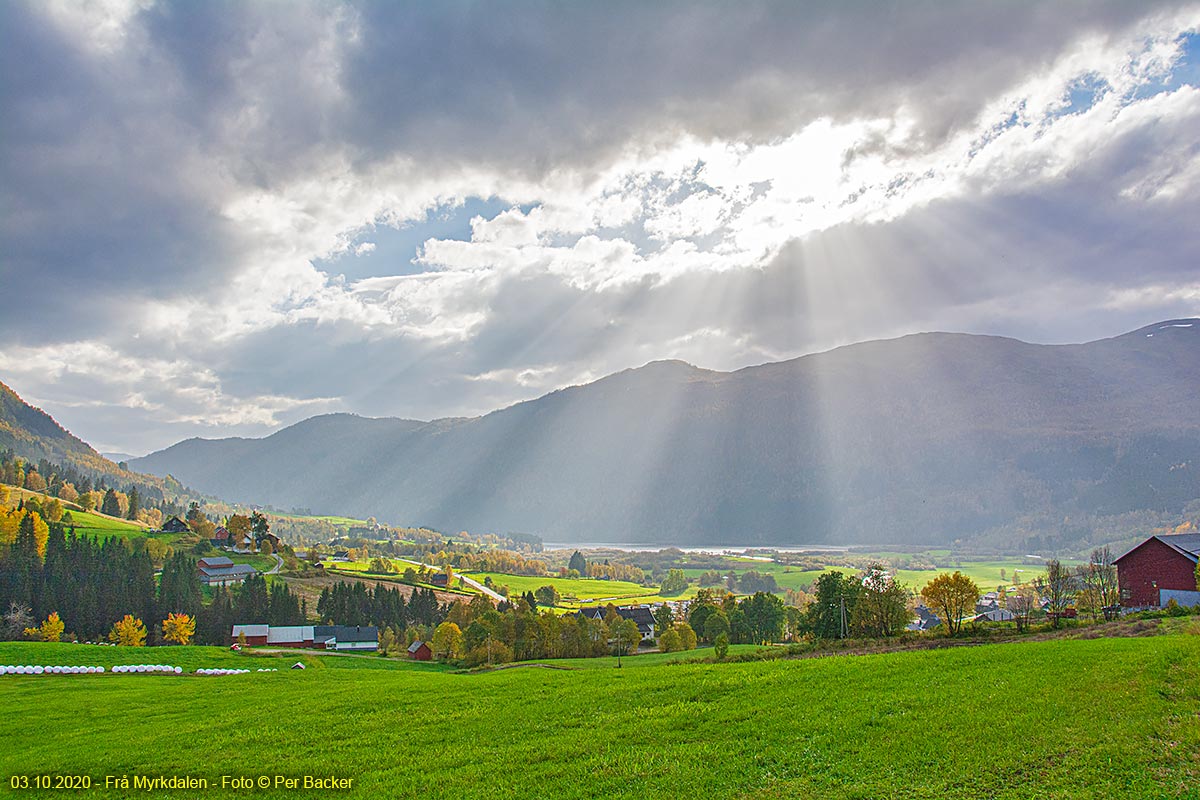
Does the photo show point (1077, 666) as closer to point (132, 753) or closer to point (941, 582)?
point (941, 582)

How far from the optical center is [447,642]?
91562 millimetres

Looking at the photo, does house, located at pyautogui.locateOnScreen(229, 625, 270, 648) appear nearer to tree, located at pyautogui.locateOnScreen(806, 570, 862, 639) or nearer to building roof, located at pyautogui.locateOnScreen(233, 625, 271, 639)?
building roof, located at pyautogui.locateOnScreen(233, 625, 271, 639)

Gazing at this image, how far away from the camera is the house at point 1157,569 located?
58.1 meters

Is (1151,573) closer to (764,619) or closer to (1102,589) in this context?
(1102,589)

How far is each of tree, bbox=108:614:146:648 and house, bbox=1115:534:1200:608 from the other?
125 meters

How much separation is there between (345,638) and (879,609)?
92463 millimetres

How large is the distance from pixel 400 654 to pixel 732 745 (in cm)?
9963

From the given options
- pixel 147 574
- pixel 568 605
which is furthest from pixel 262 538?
pixel 568 605

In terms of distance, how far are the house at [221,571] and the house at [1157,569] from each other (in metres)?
161

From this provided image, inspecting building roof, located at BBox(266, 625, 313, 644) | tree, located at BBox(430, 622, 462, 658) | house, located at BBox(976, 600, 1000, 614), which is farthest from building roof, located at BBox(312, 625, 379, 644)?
house, located at BBox(976, 600, 1000, 614)

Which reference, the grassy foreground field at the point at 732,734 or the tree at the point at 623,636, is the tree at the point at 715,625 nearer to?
the tree at the point at 623,636

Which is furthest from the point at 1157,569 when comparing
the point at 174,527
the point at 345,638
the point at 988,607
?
the point at 174,527

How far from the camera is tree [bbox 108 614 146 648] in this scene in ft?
330

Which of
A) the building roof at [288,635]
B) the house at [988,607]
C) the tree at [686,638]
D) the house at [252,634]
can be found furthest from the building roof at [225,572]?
the house at [988,607]
